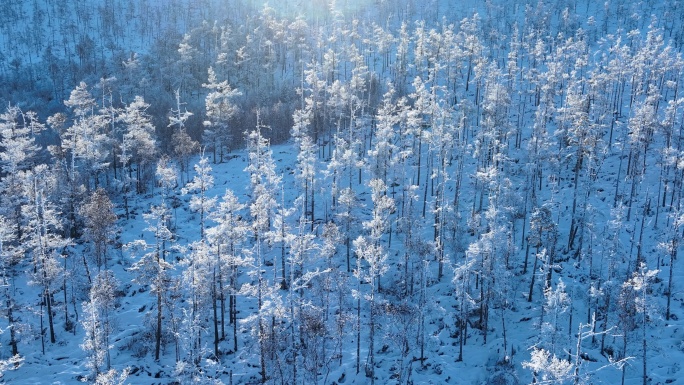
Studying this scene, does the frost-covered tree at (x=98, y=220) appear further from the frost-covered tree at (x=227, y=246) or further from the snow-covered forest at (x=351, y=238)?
the frost-covered tree at (x=227, y=246)

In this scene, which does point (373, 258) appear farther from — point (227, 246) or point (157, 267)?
point (157, 267)

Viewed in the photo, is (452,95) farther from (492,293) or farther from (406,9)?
(406,9)

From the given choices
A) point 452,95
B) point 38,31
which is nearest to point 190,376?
point 452,95

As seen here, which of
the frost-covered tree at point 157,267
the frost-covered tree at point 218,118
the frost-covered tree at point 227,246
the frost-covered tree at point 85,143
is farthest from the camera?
the frost-covered tree at point 218,118

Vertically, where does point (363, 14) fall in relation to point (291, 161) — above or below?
above

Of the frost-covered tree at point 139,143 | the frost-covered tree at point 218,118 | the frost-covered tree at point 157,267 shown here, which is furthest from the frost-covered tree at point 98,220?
the frost-covered tree at point 218,118

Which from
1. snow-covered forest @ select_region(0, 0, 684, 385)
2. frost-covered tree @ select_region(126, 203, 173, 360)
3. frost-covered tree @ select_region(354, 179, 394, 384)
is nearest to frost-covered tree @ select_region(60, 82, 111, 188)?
snow-covered forest @ select_region(0, 0, 684, 385)

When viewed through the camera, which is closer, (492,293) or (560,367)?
(560,367)

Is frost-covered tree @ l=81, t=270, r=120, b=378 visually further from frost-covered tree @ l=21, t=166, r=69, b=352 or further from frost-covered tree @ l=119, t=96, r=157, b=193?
frost-covered tree @ l=119, t=96, r=157, b=193

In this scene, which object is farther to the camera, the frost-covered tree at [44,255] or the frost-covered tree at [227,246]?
the frost-covered tree at [44,255]
